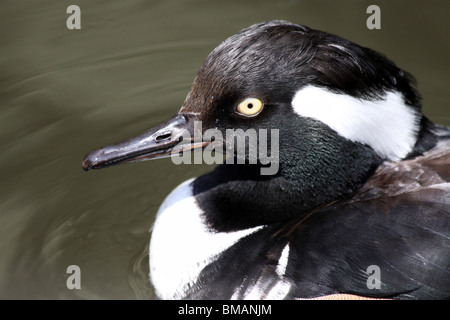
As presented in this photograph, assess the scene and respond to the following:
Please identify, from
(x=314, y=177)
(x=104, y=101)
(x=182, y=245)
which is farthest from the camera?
(x=104, y=101)

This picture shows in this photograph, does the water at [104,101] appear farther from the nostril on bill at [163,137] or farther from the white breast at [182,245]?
the nostril on bill at [163,137]

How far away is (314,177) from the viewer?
4.29 metres

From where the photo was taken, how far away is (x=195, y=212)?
4.69 metres

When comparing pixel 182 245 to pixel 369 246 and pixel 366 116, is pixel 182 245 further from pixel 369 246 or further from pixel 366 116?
pixel 366 116

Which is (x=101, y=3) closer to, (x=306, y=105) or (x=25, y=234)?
(x=25, y=234)

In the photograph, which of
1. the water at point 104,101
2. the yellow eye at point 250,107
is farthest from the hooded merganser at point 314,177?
the water at point 104,101

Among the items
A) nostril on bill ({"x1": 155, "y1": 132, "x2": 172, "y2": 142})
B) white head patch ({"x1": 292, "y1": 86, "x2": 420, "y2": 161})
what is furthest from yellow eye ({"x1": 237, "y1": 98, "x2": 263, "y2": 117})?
nostril on bill ({"x1": 155, "y1": 132, "x2": 172, "y2": 142})

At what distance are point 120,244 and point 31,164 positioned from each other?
1241 millimetres

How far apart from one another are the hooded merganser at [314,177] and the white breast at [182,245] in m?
0.01

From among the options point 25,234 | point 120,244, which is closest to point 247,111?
point 120,244

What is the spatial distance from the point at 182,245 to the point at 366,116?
1.49m

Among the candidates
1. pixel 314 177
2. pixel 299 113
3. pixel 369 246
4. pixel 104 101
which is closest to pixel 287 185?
pixel 314 177

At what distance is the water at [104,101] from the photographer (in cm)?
520

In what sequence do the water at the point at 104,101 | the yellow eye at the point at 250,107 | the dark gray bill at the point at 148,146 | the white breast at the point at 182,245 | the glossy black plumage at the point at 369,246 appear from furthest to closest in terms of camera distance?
the water at the point at 104,101
the white breast at the point at 182,245
the dark gray bill at the point at 148,146
the yellow eye at the point at 250,107
the glossy black plumage at the point at 369,246
